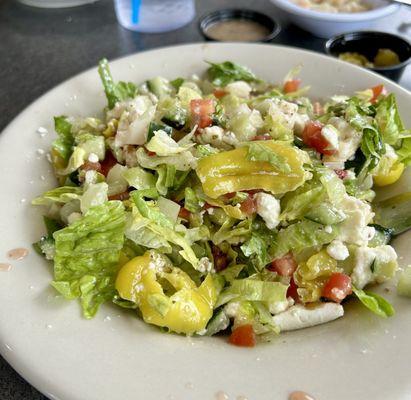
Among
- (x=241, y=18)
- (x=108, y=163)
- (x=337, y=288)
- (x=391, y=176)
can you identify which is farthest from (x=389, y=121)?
(x=241, y=18)

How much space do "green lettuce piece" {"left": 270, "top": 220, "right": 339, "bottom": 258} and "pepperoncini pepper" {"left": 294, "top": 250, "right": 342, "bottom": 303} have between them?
0.16 feet

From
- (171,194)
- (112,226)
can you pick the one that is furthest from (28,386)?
(171,194)

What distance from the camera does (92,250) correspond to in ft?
5.67

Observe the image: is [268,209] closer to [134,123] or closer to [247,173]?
[247,173]

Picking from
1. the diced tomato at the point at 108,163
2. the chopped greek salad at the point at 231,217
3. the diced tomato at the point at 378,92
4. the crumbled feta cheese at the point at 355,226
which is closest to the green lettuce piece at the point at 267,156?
the chopped greek salad at the point at 231,217

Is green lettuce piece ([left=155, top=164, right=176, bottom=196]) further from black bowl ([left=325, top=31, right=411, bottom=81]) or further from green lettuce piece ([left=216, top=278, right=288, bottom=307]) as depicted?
black bowl ([left=325, top=31, right=411, bottom=81])

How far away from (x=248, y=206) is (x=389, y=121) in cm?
68

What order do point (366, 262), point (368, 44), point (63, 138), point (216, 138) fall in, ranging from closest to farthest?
point (366, 262) → point (216, 138) → point (63, 138) → point (368, 44)

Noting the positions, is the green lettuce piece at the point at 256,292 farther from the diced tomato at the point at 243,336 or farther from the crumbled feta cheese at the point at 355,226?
the crumbled feta cheese at the point at 355,226

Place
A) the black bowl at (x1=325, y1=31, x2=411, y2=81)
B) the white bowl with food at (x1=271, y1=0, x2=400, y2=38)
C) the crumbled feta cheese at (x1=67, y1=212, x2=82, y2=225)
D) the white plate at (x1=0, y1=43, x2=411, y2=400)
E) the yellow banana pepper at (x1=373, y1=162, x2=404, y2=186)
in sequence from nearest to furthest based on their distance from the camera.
→ the white plate at (x1=0, y1=43, x2=411, y2=400) < the crumbled feta cheese at (x1=67, y1=212, x2=82, y2=225) < the yellow banana pepper at (x1=373, y1=162, x2=404, y2=186) < the black bowl at (x1=325, y1=31, x2=411, y2=81) < the white bowl with food at (x1=271, y1=0, x2=400, y2=38)

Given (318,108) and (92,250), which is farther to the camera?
(318,108)

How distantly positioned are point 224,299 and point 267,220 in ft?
0.92

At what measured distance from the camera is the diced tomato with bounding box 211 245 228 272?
188 cm

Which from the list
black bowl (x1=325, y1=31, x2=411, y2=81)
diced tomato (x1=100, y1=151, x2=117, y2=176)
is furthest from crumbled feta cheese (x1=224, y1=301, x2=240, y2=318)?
black bowl (x1=325, y1=31, x2=411, y2=81)
